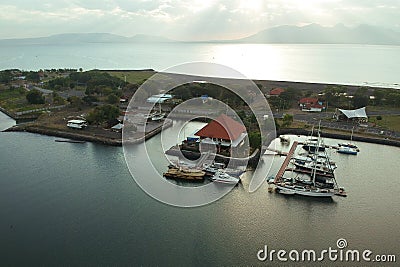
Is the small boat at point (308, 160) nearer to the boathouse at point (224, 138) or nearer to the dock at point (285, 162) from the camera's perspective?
the dock at point (285, 162)

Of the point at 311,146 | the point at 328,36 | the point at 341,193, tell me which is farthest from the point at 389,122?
the point at 328,36

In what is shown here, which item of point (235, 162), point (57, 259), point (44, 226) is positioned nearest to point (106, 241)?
point (57, 259)

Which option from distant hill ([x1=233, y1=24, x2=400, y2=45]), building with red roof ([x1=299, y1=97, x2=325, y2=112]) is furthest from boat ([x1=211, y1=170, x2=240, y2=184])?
distant hill ([x1=233, y1=24, x2=400, y2=45])

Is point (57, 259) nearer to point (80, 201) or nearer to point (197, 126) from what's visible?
point (80, 201)

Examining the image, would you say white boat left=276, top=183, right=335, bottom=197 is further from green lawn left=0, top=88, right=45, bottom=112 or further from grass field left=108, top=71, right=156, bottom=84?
grass field left=108, top=71, right=156, bottom=84

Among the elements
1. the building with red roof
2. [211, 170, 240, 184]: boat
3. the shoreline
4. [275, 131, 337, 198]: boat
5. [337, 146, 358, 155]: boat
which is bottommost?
[275, 131, 337, 198]: boat

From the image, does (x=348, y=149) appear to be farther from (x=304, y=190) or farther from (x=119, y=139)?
(x=119, y=139)

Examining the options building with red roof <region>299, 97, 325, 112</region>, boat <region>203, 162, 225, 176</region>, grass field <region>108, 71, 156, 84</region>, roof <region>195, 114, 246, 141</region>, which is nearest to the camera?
boat <region>203, 162, 225, 176</region>
